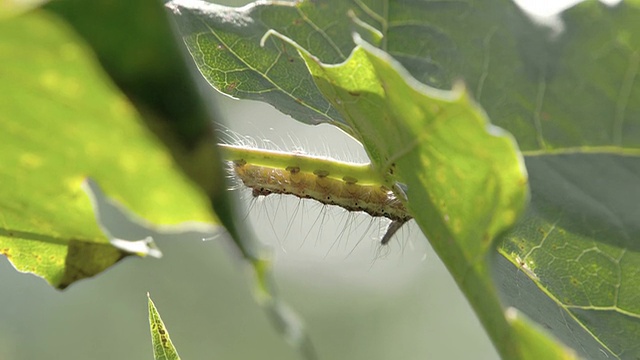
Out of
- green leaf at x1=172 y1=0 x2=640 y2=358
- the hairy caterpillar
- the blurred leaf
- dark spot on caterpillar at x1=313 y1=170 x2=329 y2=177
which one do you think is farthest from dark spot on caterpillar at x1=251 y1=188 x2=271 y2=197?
the blurred leaf

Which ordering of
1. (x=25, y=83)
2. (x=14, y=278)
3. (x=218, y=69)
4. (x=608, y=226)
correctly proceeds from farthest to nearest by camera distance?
(x=14, y=278), (x=218, y=69), (x=608, y=226), (x=25, y=83)

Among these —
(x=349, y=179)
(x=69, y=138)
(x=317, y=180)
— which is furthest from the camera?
(x=317, y=180)

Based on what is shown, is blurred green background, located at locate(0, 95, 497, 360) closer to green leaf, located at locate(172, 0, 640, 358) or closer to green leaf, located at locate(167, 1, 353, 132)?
green leaf, located at locate(167, 1, 353, 132)

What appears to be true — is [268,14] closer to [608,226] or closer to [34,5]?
[608,226]

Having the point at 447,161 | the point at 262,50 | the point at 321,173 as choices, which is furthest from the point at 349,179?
the point at 447,161

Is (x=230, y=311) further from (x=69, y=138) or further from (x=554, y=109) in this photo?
(x=69, y=138)

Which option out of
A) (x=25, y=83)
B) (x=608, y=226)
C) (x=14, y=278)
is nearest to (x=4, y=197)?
(x=25, y=83)
